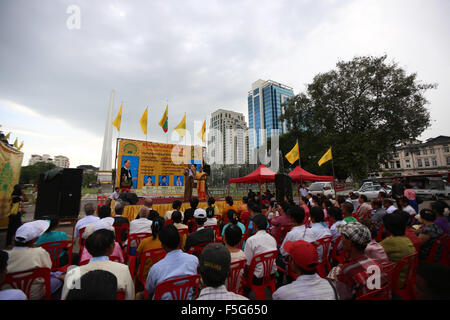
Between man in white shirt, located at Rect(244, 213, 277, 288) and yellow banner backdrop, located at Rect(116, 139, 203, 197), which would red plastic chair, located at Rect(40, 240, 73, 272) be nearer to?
man in white shirt, located at Rect(244, 213, 277, 288)

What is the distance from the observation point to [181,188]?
14391mm

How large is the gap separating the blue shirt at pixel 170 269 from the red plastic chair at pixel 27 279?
1.07 meters

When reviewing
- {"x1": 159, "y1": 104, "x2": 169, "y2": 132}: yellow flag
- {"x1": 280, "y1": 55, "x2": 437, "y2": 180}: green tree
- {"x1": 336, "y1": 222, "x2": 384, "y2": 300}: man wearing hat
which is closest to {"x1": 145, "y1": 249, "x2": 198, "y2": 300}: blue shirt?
{"x1": 336, "y1": 222, "x2": 384, "y2": 300}: man wearing hat

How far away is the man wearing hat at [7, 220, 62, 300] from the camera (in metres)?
1.97

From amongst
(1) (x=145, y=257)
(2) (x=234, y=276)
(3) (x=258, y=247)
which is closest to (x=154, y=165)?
(1) (x=145, y=257)

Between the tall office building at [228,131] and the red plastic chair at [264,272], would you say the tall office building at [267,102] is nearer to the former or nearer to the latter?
the tall office building at [228,131]

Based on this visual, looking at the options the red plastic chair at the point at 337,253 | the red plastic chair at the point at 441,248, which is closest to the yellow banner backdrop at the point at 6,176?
the red plastic chair at the point at 337,253

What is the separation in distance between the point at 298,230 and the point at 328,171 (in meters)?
35.4

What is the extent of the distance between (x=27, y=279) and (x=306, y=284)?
265 cm

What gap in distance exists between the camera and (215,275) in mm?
1454

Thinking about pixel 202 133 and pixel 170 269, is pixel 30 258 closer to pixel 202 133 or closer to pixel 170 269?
pixel 170 269

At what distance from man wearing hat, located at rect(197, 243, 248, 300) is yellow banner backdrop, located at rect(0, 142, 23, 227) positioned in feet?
30.8

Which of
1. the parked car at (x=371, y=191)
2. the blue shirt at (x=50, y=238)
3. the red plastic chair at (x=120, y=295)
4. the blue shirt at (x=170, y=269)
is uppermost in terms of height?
the parked car at (x=371, y=191)

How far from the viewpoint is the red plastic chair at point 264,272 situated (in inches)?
96.4
